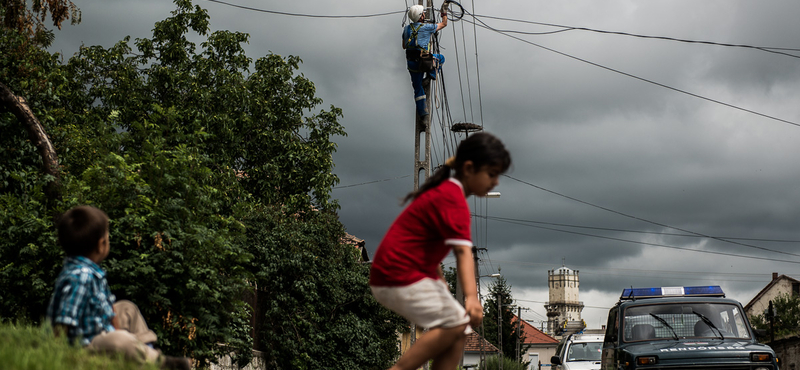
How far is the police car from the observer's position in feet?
25.8

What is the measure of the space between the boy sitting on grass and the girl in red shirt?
4.10ft

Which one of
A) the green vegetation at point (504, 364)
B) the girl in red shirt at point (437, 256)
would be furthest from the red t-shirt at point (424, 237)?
the green vegetation at point (504, 364)

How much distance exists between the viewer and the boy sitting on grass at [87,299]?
351 centimetres

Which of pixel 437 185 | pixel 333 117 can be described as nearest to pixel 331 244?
pixel 333 117

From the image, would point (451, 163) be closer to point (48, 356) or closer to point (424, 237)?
point (424, 237)

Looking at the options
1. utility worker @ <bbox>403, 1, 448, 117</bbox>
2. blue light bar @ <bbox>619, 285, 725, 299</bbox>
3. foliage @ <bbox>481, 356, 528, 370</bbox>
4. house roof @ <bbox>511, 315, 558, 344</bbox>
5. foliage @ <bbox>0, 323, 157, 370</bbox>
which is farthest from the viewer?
house roof @ <bbox>511, 315, 558, 344</bbox>

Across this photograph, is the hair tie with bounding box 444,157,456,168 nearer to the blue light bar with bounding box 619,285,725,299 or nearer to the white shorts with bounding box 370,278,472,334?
the white shorts with bounding box 370,278,472,334

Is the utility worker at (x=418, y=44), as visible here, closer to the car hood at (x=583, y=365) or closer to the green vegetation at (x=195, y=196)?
the green vegetation at (x=195, y=196)

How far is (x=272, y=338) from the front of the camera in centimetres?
2134

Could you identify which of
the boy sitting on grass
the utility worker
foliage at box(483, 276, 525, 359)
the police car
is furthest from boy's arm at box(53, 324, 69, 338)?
foliage at box(483, 276, 525, 359)

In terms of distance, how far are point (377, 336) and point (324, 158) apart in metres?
6.84

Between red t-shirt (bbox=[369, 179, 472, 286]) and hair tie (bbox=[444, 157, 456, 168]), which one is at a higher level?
hair tie (bbox=[444, 157, 456, 168])

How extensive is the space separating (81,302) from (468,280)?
6.60ft

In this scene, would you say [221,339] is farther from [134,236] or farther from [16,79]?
[16,79]
